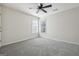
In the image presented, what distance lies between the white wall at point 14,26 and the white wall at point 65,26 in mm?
2082

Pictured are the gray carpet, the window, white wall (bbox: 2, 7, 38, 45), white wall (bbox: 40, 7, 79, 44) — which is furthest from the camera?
the window

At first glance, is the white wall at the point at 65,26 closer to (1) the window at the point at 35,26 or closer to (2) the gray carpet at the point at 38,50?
(2) the gray carpet at the point at 38,50

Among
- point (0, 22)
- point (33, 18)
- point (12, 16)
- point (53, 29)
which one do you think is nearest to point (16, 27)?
point (12, 16)

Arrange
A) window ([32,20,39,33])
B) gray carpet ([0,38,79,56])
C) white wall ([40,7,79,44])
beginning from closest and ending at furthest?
gray carpet ([0,38,79,56]), white wall ([40,7,79,44]), window ([32,20,39,33])

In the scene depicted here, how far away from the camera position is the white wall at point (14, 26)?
433cm

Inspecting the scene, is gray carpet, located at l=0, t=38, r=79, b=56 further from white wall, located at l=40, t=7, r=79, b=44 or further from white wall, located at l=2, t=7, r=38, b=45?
→ white wall, located at l=40, t=7, r=79, b=44

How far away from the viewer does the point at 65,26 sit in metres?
5.35

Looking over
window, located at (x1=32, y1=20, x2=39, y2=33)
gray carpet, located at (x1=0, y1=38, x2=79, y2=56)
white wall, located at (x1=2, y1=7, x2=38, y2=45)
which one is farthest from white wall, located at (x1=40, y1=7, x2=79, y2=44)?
white wall, located at (x1=2, y1=7, x2=38, y2=45)

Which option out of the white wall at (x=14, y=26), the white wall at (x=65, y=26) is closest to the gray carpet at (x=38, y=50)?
the white wall at (x=14, y=26)

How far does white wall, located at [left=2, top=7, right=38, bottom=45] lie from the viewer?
4.33 m

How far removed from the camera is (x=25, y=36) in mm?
6102

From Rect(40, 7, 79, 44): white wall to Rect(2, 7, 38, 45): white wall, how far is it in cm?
208

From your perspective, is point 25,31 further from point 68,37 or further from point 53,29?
point 68,37

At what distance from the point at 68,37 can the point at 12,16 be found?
4238 mm
